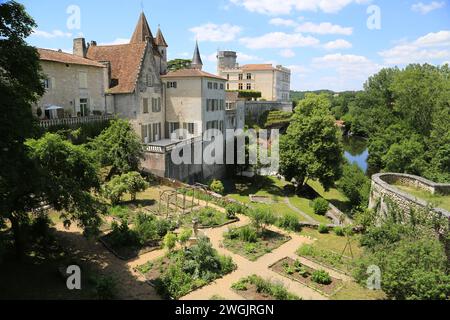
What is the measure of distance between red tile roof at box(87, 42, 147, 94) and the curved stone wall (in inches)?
969

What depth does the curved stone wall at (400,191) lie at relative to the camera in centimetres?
1926

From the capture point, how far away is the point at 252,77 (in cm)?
9150

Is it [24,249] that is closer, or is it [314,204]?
[24,249]

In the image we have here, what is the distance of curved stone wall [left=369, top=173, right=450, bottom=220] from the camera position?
19258 millimetres

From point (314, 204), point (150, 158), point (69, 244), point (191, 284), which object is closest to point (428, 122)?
point (314, 204)

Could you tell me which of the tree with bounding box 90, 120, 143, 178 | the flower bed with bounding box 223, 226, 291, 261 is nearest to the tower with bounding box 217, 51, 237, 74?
the tree with bounding box 90, 120, 143, 178

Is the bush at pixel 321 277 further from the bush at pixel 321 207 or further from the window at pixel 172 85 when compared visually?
the window at pixel 172 85

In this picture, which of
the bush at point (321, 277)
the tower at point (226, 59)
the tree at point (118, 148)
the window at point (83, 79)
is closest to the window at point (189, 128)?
the tree at point (118, 148)

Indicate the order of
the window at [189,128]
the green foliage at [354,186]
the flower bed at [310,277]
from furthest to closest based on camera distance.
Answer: the window at [189,128], the green foliage at [354,186], the flower bed at [310,277]

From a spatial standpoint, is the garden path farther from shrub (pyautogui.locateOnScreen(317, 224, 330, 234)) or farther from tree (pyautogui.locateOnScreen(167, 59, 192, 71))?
tree (pyautogui.locateOnScreen(167, 59, 192, 71))

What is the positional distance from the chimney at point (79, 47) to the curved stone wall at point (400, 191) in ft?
107

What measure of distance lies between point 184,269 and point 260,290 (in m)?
3.64
